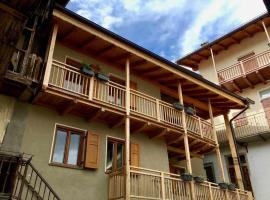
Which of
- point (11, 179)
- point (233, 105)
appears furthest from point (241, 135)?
point (11, 179)

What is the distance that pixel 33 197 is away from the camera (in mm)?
9547

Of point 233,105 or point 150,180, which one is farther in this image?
point 233,105

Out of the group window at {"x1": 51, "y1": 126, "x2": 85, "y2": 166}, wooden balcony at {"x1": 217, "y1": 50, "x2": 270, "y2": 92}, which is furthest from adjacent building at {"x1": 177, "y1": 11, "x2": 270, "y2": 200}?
window at {"x1": 51, "y1": 126, "x2": 85, "y2": 166}

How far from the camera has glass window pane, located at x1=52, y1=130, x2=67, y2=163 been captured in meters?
11.0

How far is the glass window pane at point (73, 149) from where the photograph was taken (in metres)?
11.3

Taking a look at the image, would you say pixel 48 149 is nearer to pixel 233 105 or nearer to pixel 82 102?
pixel 82 102

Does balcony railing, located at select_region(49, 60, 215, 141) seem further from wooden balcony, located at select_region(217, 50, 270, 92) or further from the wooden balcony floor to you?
wooden balcony, located at select_region(217, 50, 270, 92)

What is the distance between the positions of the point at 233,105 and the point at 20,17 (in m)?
15.7

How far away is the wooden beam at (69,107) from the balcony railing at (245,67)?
15.0 metres

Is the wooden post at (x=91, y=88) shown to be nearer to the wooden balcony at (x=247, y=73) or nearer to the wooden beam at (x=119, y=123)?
the wooden beam at (x=119, y=123)

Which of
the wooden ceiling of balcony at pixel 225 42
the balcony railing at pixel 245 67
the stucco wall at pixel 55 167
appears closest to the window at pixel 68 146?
the stucco wall at pixel 55 167

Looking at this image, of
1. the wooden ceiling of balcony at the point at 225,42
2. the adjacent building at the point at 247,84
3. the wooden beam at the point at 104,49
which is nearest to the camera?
the wooden beam at the point at 104,49

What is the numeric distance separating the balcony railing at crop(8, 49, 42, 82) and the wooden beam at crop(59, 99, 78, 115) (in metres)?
1.52

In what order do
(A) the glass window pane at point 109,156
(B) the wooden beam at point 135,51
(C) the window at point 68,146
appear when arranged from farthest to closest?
(A) the glass window pane at point 109,156, (B) the wooden beam at point 135,51, (C) the window at point 68,146
